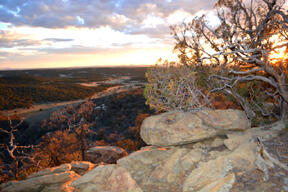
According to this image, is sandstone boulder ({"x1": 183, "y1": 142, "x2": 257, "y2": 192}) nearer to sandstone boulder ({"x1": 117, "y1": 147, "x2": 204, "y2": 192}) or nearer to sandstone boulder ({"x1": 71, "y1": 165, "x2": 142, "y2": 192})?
sandstone boulder ({"x1": 117, "y1": 147, "x2": 204, "y2": 192})

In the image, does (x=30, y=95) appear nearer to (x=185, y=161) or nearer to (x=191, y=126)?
(x=191, y=126)

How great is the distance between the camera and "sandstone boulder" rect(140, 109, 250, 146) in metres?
8.05

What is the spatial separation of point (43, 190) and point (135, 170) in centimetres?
406

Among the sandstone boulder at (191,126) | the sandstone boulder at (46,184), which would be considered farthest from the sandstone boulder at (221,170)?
the sandstone boulder at (46,184)

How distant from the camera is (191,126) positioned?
8.16 meters

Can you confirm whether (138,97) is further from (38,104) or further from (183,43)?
(38,104)

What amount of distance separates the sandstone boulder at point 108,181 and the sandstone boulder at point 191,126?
7.05 ft

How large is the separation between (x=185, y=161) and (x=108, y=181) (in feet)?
11.2

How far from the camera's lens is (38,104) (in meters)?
51.2

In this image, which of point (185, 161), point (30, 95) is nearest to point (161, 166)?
point (185, 161)

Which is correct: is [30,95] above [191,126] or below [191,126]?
below

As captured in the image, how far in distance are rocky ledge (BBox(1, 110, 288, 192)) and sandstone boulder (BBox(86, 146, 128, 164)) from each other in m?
4.61

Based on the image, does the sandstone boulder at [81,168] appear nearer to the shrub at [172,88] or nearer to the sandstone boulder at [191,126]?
the sandstone boulder at [191,126]

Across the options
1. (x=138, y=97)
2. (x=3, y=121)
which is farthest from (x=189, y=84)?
(x=3, y=121)
